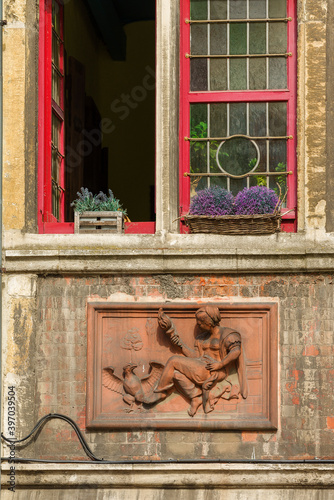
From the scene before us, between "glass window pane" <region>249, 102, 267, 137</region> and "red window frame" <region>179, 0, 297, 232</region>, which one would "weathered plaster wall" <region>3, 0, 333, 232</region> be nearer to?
"red window frame" <region>179, 0, 297, 232</region>

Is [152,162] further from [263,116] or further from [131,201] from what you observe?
[263,116]

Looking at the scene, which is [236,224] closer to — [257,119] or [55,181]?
[257,119]

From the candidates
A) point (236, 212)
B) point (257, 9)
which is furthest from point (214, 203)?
point (257, 9)

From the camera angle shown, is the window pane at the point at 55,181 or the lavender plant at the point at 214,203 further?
the window pane at the point at 55,181

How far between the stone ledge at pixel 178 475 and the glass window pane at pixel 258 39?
4009mm

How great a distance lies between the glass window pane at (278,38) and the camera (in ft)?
35.2

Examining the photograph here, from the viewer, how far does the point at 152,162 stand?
58.2 ft

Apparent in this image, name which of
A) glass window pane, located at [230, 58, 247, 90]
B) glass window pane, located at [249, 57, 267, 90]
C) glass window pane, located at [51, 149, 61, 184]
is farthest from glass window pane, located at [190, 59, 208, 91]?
glass window pane, located at [51, 149, 61, 184]

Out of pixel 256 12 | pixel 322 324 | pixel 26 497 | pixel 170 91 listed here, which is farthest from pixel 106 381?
pixel 256 12

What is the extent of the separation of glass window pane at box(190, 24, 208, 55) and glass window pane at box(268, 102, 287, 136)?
2.89 feet

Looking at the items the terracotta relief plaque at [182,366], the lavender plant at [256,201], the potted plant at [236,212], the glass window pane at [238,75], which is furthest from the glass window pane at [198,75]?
the terracotta relief plaque at [182,366]

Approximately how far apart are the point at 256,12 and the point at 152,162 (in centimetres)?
707

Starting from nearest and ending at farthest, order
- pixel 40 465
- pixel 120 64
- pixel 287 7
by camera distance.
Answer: pixel 40 465
pixel 287 7
pixel 120 64

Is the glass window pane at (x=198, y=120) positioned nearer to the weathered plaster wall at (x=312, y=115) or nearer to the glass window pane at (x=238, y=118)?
the glass window pane at (x=238, y=118)
